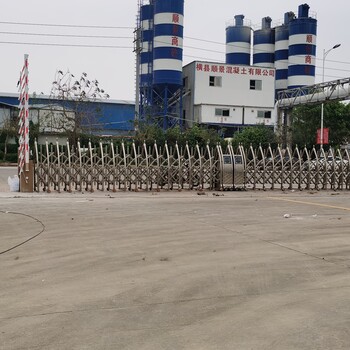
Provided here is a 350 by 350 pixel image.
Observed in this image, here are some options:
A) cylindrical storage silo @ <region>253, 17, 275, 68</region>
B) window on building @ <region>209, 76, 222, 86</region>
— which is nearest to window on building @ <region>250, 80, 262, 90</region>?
window on building @ <region>209, 76, 222, 86</region>

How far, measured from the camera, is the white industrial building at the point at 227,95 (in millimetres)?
50062

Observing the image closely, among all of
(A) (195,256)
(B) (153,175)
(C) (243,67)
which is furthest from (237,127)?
(A) (195,256)

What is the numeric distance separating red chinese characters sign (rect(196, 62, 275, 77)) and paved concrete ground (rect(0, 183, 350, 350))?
1615 inches

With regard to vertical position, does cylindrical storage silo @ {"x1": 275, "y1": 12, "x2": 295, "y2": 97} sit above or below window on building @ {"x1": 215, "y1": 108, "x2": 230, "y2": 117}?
above

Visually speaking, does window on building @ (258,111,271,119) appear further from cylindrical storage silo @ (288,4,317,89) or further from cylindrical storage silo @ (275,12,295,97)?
cylindrical storage silo @ (275,12,295,97)

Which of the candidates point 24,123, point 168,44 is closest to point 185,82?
point 168,44

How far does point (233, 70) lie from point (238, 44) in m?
21.6

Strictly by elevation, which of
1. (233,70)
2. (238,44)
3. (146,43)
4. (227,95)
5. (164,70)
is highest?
(238,44)

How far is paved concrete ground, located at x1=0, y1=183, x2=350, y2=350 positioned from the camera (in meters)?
4.00

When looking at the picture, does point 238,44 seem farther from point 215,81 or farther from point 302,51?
point 215,81

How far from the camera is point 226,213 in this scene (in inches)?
460

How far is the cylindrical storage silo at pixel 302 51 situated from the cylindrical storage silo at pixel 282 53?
417 centimetres

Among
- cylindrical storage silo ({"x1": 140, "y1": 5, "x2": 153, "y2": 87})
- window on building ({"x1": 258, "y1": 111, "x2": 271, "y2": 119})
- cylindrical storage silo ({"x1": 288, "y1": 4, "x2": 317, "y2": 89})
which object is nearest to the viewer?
window on building ({"x1": 258, "y1": 111, "x2": 271, "y2": 119})

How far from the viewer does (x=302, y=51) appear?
209 feet
